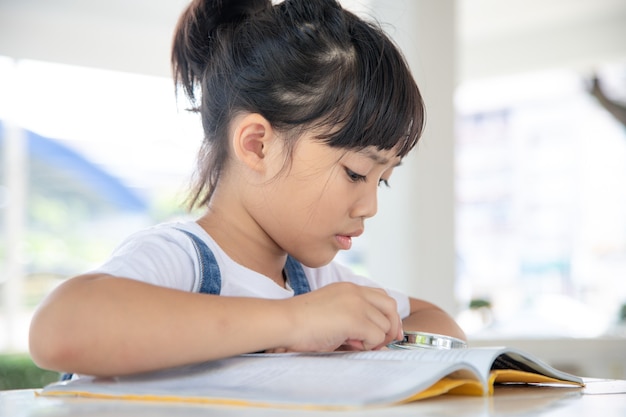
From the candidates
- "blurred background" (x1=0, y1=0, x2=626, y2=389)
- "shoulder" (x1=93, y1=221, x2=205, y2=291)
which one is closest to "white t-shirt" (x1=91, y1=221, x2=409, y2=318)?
"shoulder" (x1=93, y1=221, x2=205, y2=291)

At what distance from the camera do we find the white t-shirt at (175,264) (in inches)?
33.8

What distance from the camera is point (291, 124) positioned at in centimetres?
109

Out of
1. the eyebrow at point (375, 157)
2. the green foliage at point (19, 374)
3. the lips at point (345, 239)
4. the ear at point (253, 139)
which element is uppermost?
the ear at point (253, 139)

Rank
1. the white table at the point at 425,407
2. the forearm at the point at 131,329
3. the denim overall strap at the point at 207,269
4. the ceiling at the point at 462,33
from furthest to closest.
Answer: the ceiling at the point at 462,33, the denim overall strap at the point at 207,269, the forearm at the point at 131,329, the white table at the point at 425,407

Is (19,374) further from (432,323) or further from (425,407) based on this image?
(425,407)

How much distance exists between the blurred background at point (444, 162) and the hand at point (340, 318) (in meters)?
0.60

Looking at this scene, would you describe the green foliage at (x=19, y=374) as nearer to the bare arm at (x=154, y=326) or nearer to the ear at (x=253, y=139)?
the ear at (x=253, y=139)

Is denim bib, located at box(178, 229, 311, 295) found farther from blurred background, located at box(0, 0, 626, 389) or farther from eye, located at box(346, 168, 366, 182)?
blurred background, located at box(0, 0, 626, 389)

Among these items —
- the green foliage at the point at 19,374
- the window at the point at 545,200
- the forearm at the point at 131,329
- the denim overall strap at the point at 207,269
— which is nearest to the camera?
the forearm at the point at 131,329

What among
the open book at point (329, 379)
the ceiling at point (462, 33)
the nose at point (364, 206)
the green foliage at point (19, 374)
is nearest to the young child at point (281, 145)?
the nose at point (364, 206)

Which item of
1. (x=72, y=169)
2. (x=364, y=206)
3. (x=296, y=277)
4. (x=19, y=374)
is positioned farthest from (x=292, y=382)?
(x=72, y=169)

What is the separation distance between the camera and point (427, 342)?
94 centimetres

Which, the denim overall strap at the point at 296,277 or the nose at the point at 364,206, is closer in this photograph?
the nose at the point at 364,206

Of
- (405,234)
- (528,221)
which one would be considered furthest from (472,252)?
(405,234)
